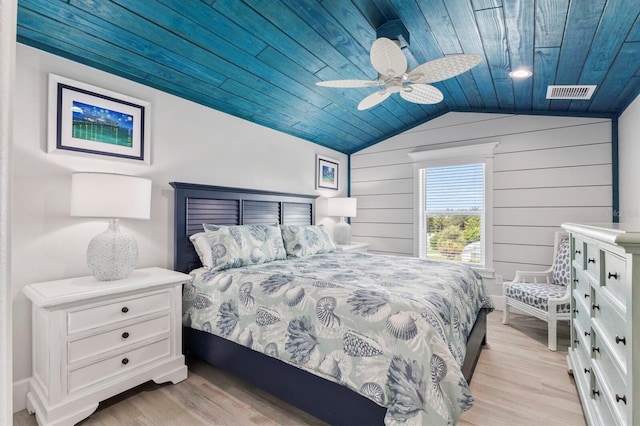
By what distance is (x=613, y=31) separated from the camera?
198cm

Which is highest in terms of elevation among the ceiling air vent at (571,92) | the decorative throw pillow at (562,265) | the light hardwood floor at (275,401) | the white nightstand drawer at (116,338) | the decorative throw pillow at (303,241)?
the ceiling air vent at (571,92)

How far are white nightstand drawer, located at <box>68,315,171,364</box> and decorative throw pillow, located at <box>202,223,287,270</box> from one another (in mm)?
574

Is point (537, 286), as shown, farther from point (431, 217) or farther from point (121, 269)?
point (121, 269)

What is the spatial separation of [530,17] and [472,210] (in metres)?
2.53

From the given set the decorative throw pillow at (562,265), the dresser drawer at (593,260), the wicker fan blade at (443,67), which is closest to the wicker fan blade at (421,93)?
the wicker fan blade at (443,67)

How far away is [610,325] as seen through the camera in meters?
1.35

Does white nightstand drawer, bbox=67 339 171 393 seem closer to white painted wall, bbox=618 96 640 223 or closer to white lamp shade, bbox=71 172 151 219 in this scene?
white lamp shade, bbox=71 172 151 219

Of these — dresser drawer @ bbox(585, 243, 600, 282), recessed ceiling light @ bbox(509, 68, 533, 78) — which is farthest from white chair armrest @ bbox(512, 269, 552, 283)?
recessed ceiling light @ bbox(509, 68, 533, 78)

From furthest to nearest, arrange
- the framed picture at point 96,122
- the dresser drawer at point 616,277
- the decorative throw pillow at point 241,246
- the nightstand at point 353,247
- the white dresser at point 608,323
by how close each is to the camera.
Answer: the nightstand at point 353,247 < the decorative throw pillow at point 241,246 < the framed picture at point 96,122 < the dresser drawer at point 616,277 < the white dresser at point 608,323

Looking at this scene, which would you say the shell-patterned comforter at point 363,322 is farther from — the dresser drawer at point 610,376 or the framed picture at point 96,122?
the framed picture at point 96,122

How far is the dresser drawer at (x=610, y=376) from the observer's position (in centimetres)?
118

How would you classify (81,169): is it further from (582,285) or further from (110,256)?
(582,285)

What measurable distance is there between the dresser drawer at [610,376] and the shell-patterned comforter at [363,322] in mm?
545

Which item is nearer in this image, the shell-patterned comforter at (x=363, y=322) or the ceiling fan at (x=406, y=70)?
the shell-patterned comforter at (x=363, y=322)
